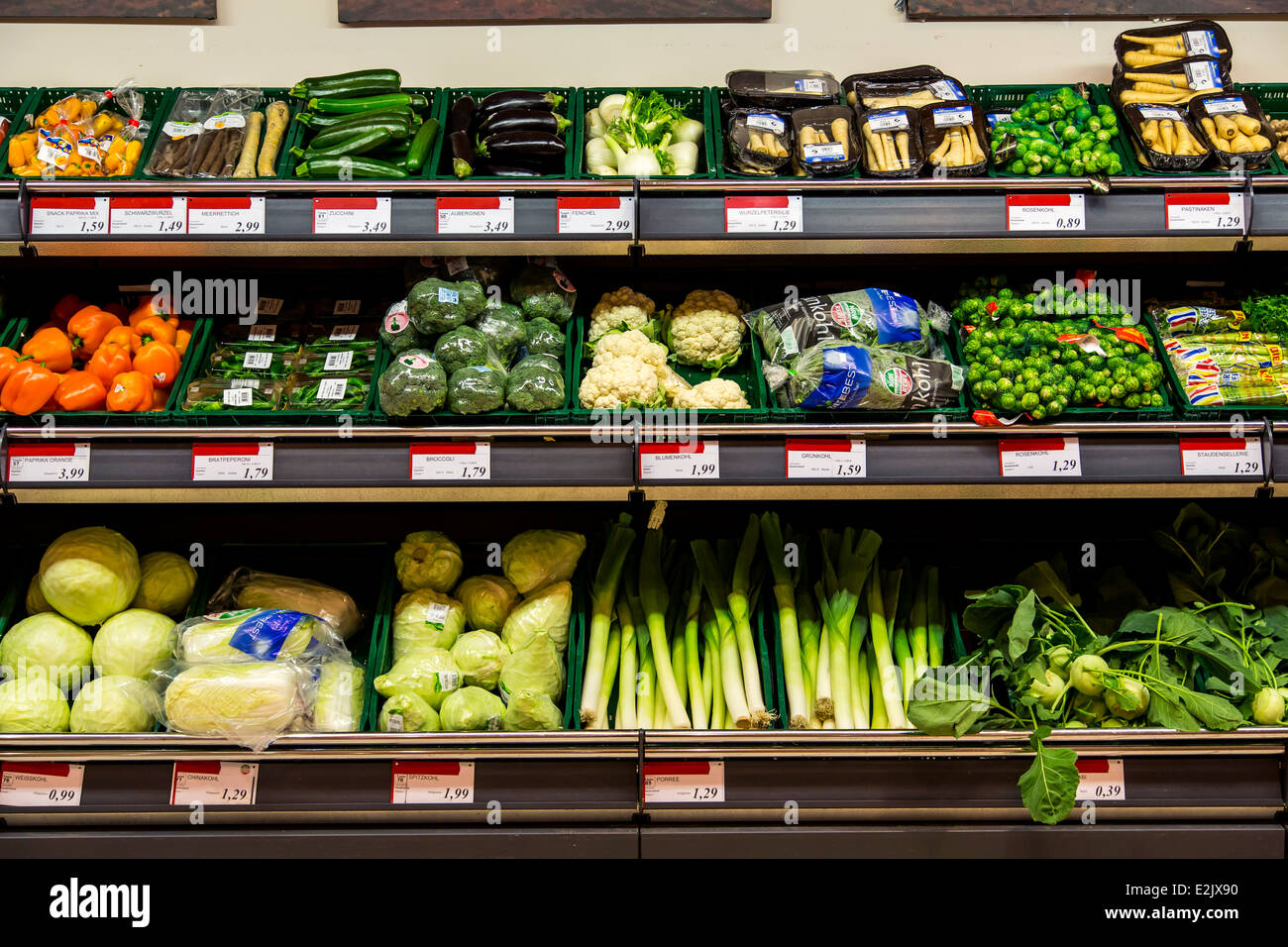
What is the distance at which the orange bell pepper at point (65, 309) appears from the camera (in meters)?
2.30

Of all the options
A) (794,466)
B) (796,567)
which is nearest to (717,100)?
(794,466)

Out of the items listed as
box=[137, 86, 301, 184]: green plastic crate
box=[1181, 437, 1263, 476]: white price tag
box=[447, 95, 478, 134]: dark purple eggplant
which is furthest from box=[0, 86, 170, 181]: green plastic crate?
box=[1181, 437, 1263, 476]: white price tag

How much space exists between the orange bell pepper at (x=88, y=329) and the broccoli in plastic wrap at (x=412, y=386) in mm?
767

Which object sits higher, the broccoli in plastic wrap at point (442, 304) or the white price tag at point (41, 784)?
the broccoli in plastic wrap at point (442, 304)

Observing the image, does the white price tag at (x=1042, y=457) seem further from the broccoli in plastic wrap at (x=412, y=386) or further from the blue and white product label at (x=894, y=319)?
the broccoli in plastic wrap at (x=412, y=386)

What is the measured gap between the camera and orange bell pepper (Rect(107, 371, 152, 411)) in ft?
6.62

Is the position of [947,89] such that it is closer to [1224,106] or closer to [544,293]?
[1224,106]

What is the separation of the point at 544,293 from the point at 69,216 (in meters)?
0.99

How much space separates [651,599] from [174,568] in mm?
1159

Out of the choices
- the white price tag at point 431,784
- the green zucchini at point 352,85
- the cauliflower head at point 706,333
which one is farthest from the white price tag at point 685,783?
the green zucchini at point 352,85

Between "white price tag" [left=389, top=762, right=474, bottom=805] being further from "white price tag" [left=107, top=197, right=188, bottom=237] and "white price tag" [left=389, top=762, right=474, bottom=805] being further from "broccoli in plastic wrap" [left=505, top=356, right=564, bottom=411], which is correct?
"white price tag" [left=107, top=197, right=188, bottom=237]

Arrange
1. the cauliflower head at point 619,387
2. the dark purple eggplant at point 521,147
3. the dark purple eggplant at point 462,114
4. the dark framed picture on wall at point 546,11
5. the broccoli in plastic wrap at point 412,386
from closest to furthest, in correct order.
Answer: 1. the broccoli in plastic wrap at point 412,386
2. the cauliflower head at point 619,387
3. the dark purple eggplant at point 521,147
4. the dark purple eggplant at point 462,114
5. the dark framed picture on wall at point 546,11

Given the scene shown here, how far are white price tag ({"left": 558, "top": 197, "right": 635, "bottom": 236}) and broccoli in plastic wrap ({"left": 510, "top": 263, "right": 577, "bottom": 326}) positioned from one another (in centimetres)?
33
